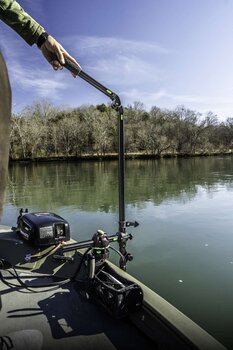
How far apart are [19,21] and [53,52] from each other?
0.79 feet

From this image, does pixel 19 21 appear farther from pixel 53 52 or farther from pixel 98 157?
pixel 98 157

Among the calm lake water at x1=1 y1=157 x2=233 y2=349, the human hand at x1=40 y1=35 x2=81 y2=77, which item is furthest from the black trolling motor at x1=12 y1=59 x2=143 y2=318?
the calm lake water at x1=1 y1=157 x2=233 y2=349

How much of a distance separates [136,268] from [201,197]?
801cm

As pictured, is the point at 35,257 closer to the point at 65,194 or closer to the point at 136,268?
the point at 136,268

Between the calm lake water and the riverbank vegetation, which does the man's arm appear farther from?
the riverbank vegetation

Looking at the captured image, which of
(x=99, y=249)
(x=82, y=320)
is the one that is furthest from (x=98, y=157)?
(x=82, y=320)

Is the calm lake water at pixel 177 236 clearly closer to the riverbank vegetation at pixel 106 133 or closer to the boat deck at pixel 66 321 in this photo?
the boat deck at pixel 66 321

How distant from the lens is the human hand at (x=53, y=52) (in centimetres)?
104

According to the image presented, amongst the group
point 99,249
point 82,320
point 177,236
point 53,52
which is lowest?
point 177,236

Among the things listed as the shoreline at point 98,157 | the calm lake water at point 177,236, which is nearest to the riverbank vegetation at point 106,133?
the shoreline at point 98,157

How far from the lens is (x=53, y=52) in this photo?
109 cm

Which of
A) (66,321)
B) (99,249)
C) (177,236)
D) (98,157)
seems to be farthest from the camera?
(98,157)

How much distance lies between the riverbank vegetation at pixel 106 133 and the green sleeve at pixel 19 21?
1602 inches

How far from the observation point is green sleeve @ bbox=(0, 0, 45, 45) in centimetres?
80
